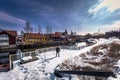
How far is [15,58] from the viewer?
14.5m

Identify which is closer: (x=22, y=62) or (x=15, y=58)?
(x=22, y=62)

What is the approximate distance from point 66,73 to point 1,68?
9233mm

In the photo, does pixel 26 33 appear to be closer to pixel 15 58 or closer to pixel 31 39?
pixel 31 39

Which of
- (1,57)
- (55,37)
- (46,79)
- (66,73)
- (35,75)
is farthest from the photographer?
(55,37)

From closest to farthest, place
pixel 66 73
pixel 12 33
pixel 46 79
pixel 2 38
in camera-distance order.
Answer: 1. pixel 66 73
2. pixel 46 79
3. pixel 2 38
4. pixel 12 33

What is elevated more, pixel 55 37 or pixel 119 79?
pixel 55 37

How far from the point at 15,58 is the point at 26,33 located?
44391 mm

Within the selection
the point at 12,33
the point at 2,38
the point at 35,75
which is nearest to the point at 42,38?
the point at 12,33

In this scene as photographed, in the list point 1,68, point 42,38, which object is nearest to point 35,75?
point 1,68

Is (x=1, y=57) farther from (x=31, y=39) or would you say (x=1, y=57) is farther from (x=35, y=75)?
(x=31, y=39)

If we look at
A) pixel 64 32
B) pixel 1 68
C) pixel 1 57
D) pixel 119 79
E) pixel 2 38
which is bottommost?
pixel 119 79

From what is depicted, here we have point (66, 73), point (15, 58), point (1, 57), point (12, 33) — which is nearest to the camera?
point (66, 73)

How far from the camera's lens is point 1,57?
11.0m

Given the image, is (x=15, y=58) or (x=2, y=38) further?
(x=2, y=38)
